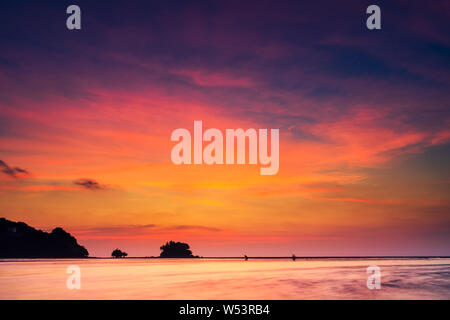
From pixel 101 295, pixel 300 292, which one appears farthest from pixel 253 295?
pixel 101 295
